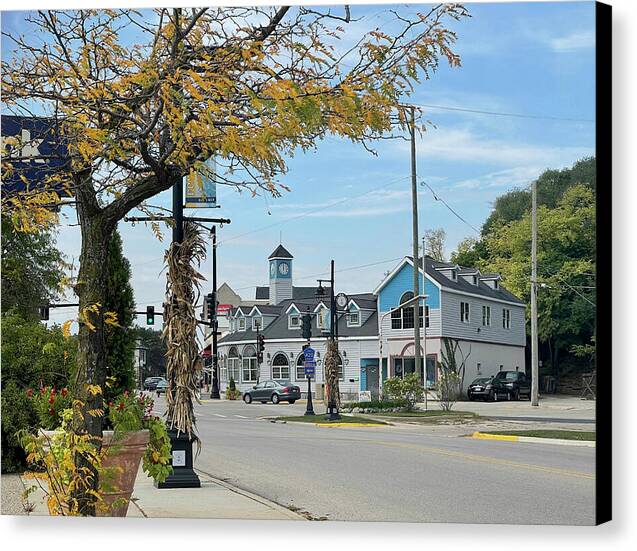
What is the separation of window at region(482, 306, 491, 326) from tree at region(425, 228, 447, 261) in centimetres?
250

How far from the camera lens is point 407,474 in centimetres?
1447

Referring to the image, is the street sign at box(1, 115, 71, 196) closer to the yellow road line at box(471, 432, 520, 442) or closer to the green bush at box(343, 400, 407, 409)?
the yellow road line at box(471, 432, 520, 442)

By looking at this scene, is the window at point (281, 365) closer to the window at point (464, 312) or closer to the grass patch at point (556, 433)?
the window at point (464, 312)

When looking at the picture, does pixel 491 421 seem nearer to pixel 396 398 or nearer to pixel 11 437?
pixel 396 398

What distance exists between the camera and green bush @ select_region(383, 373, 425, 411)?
28625 mm

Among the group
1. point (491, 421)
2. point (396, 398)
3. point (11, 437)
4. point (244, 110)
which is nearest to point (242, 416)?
point (396, 398)

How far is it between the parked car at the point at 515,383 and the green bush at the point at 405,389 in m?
2.97

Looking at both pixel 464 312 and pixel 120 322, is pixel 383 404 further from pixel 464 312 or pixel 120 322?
pixel 120 322

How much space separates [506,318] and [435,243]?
3186 mm

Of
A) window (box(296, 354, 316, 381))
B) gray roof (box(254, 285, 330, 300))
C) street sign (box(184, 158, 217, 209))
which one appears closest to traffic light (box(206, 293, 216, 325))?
gray roof (box(254, 285, 330, 300))

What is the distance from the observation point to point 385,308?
28125 mm

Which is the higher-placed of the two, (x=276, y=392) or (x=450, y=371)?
(x=450, y=371)

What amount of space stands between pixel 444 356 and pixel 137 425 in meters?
21.7

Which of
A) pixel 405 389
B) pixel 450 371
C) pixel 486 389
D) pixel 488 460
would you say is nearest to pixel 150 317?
pixel 488 460
